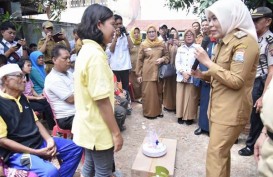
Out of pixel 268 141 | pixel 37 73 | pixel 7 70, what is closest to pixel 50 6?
pixel 37 73

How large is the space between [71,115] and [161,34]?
431 centimetres

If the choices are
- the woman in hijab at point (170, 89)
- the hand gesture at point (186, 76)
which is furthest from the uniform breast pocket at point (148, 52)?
the hand gesture at point (186, 76)

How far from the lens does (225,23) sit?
1829mm

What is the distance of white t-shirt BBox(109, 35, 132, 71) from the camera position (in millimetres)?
4566

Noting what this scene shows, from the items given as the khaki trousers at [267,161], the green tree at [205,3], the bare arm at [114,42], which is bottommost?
the khaki trousers at [267,161]

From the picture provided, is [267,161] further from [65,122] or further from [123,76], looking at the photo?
[123,76]

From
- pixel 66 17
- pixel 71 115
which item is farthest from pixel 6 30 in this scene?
pixel 66 17

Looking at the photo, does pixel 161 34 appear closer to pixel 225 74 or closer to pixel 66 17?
pixel 225 74

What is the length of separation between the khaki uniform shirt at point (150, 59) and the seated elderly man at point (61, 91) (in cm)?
183

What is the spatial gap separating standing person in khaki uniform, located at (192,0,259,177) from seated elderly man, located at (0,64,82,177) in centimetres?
130

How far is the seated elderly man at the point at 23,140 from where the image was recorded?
2.10 m

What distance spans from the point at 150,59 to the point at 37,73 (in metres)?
1.87

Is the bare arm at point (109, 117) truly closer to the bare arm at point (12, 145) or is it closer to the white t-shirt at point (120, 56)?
the bare arm at point (12, 145)

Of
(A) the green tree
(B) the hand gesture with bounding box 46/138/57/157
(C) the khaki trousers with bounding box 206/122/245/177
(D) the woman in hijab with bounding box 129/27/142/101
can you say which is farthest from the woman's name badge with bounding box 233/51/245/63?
(D) the woman in hijab with bounding box 129/27/142/101
